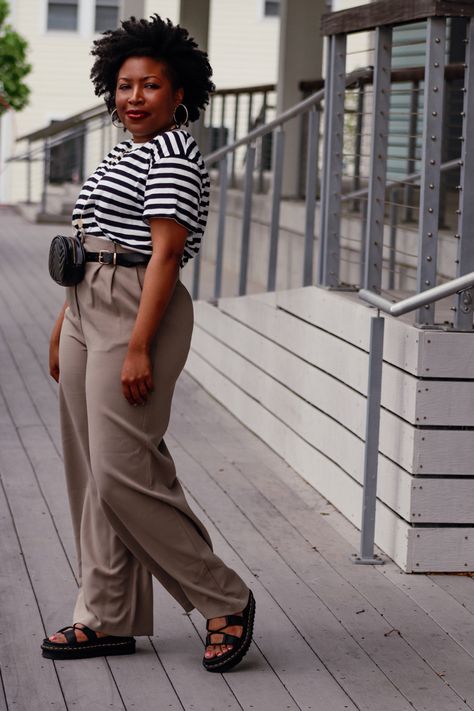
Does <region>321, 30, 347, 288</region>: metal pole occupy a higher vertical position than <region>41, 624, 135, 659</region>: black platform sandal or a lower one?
higher

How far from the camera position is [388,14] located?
4.86 metres

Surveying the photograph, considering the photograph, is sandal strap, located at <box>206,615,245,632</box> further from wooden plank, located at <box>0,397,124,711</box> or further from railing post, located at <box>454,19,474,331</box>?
railing post, located at <box>454,19,474,331</box>

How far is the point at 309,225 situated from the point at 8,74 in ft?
75.1

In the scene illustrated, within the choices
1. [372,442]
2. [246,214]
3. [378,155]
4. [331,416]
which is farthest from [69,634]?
[246,214]

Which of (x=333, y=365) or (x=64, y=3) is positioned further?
(x=64, y=3)

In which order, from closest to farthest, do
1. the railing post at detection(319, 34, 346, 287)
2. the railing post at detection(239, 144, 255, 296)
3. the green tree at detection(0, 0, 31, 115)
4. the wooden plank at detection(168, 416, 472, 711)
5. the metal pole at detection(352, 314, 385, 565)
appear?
the wooden plank at detection(168, 416, 472, 711), the metal pole at detection(352, 314, 385, 565), the railing post at detection(319, 34, 346, 287), the railing post at detection(239, 144, 255, 296), the green tree at detection(0, 0, 31, 115)

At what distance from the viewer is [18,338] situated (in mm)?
9422

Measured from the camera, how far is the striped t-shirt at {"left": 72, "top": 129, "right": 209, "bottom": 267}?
11.1 feet

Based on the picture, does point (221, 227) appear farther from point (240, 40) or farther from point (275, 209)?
point (240, 40)

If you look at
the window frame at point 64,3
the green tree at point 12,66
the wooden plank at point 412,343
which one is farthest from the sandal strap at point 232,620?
the window frame at point 64,3

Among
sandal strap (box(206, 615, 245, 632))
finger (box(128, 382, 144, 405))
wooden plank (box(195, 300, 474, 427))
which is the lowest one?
sandal strap (box(206, 615, 245, 632))

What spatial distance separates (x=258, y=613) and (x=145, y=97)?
1.56 m

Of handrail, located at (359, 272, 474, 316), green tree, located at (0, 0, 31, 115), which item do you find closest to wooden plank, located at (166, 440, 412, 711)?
handrail, located at (359, 272, 474, 316)

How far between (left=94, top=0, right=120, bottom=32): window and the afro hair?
26.9 meters
